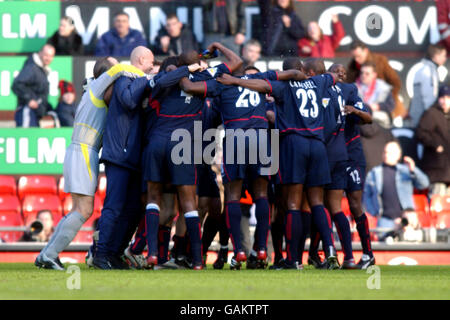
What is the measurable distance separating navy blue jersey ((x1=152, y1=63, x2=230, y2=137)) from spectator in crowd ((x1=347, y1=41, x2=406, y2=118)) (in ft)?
21.4

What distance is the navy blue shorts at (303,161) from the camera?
26.6 ft

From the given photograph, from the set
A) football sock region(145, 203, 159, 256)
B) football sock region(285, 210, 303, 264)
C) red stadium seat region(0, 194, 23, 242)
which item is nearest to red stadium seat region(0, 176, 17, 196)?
red stadium seat region(0, 194, 23, 242)

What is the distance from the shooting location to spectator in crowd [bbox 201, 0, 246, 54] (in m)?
14.3

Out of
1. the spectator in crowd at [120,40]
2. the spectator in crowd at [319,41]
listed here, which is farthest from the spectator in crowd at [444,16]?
the spectator in crowd at [120,40]

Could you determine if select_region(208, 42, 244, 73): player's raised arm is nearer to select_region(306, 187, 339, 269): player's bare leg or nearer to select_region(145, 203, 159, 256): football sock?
select_region(306, 187, 339, 269): player's bare leg

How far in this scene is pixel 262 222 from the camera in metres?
8.21

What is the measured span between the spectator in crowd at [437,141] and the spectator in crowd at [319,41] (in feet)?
6.00

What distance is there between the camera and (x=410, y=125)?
14.1 m

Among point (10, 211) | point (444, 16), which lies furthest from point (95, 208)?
point (444, 16)

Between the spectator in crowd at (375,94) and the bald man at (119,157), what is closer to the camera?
the bald man at (119,157)

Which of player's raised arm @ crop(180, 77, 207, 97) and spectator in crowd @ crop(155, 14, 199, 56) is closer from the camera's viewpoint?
player's raised arm @ crop(180, 77, 207, 97)

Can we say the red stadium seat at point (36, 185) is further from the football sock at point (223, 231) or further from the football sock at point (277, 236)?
the football sock at point (277, 236)

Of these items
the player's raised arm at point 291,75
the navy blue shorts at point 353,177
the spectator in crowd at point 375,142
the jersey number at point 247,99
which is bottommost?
the navy blue shorts at point 353,177

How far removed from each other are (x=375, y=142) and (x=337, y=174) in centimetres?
537
